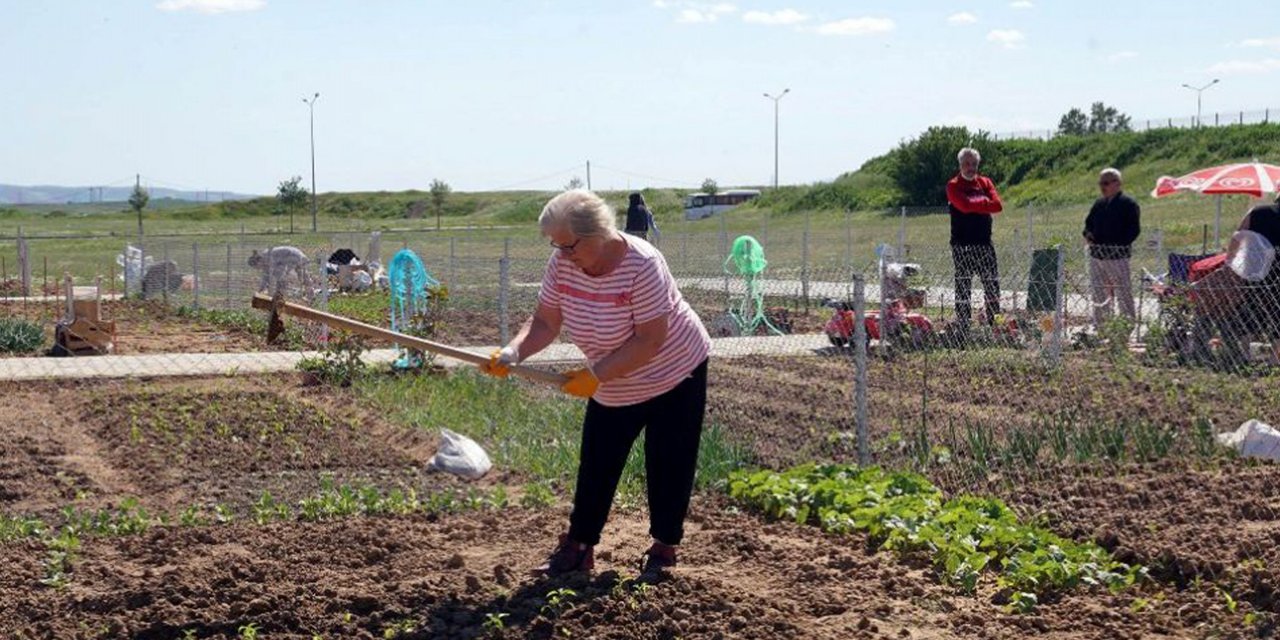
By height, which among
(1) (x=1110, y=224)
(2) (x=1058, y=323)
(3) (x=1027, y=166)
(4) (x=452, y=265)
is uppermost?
(3) (x=1027, y=166)

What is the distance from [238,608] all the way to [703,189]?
77.7 meters

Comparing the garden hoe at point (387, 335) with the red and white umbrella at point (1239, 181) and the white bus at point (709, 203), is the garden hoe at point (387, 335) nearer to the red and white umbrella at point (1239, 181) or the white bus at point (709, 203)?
the red and white umbrella at point (1239, 181)

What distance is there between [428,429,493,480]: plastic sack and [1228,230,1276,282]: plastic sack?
5.76 meters

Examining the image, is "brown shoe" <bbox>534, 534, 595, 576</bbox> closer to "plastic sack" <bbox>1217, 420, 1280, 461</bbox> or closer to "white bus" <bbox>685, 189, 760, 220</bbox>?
"plastic sack" <bbox>1217, 420, 1280, 461</bbox>

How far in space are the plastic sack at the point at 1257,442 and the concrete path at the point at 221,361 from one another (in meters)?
6.28

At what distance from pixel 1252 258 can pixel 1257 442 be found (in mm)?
3873

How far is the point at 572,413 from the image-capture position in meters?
9.90

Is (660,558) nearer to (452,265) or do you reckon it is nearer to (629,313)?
(629,313)

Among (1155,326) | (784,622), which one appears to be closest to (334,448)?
(784,622)

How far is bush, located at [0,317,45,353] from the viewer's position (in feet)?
53.0

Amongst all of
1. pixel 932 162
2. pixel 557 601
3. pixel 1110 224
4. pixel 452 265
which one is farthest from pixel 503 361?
pixel 932 162

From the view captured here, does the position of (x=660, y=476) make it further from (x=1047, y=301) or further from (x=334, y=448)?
(x=1047, y=301)

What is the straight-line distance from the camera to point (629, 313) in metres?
5.68

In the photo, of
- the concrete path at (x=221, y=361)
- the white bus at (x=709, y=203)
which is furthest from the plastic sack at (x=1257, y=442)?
the white bus at (x=709, y=203)
